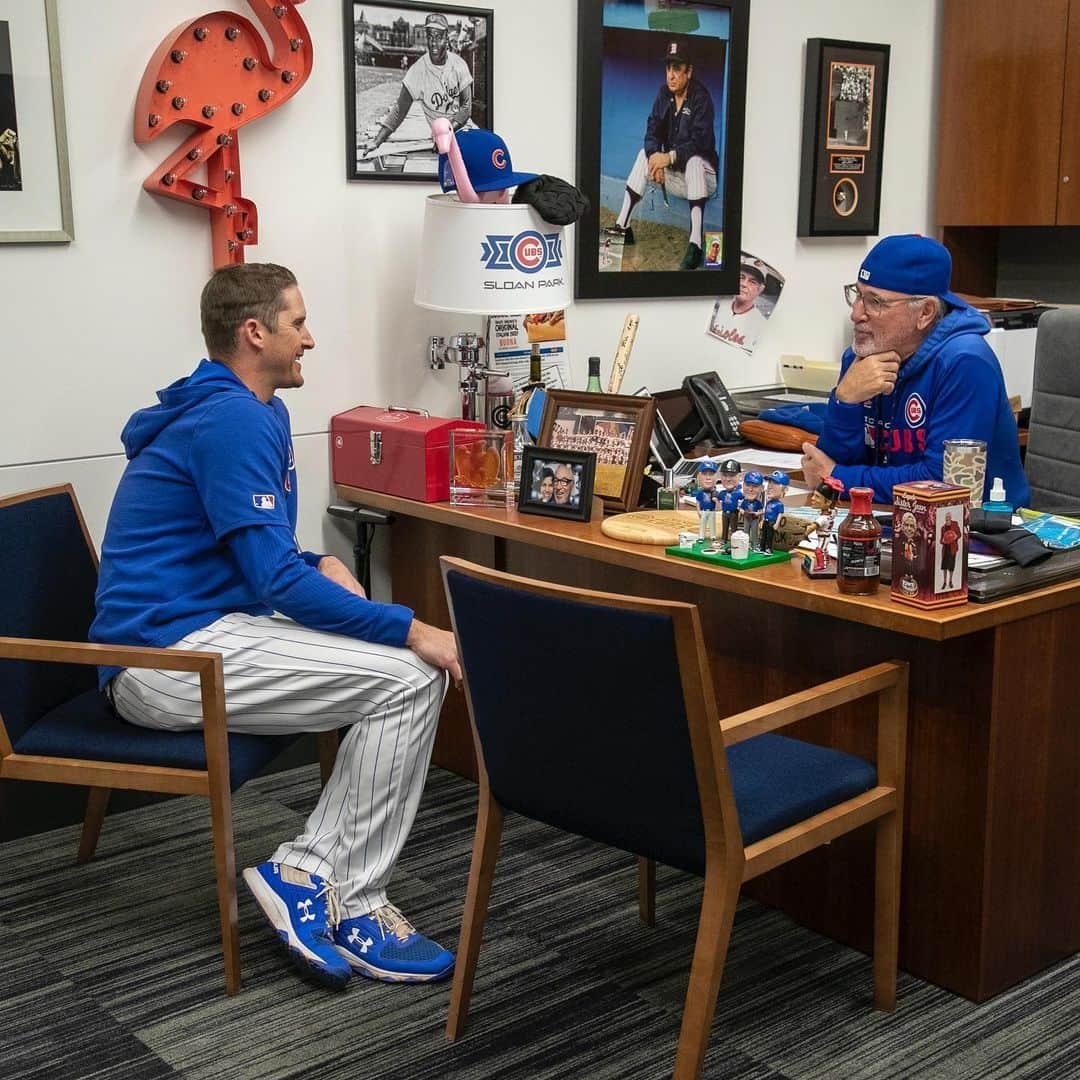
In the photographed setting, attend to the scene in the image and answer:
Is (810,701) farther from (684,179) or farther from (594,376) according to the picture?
(684,179)

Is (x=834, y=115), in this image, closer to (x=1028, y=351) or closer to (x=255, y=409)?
(x=1028, y=351)

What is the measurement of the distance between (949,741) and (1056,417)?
1.43 meters

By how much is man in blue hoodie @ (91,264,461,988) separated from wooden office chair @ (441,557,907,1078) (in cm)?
32

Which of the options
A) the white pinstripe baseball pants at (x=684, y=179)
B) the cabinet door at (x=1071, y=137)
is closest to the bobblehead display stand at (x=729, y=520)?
the white pinstripe baseball pants at (x=684, y=179)

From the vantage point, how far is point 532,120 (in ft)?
11.9

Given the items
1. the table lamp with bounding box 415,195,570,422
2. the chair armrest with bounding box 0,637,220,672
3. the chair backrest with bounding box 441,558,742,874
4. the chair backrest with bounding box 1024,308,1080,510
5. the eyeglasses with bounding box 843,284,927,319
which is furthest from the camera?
the chair backrest with bounding box 1024,308,1080,510

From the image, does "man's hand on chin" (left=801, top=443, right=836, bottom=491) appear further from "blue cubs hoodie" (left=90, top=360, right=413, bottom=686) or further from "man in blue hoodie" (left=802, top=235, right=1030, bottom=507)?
"blue cubs hoodie" (left=90, top=360, right=413, bottom=686)

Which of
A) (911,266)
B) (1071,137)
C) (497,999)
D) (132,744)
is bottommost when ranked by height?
(497,999)

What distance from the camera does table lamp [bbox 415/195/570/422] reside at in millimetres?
3211

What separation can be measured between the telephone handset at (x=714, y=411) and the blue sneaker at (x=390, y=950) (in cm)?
162

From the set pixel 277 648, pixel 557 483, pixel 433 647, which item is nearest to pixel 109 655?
pixel 277 648

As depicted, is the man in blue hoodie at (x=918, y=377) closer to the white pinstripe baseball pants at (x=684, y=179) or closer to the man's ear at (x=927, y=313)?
the man's ear at (x=927, y=313)

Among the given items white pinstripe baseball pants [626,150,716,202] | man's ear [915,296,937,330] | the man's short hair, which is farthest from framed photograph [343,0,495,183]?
man's ear [915,296,937,330]

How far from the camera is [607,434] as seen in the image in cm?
305
